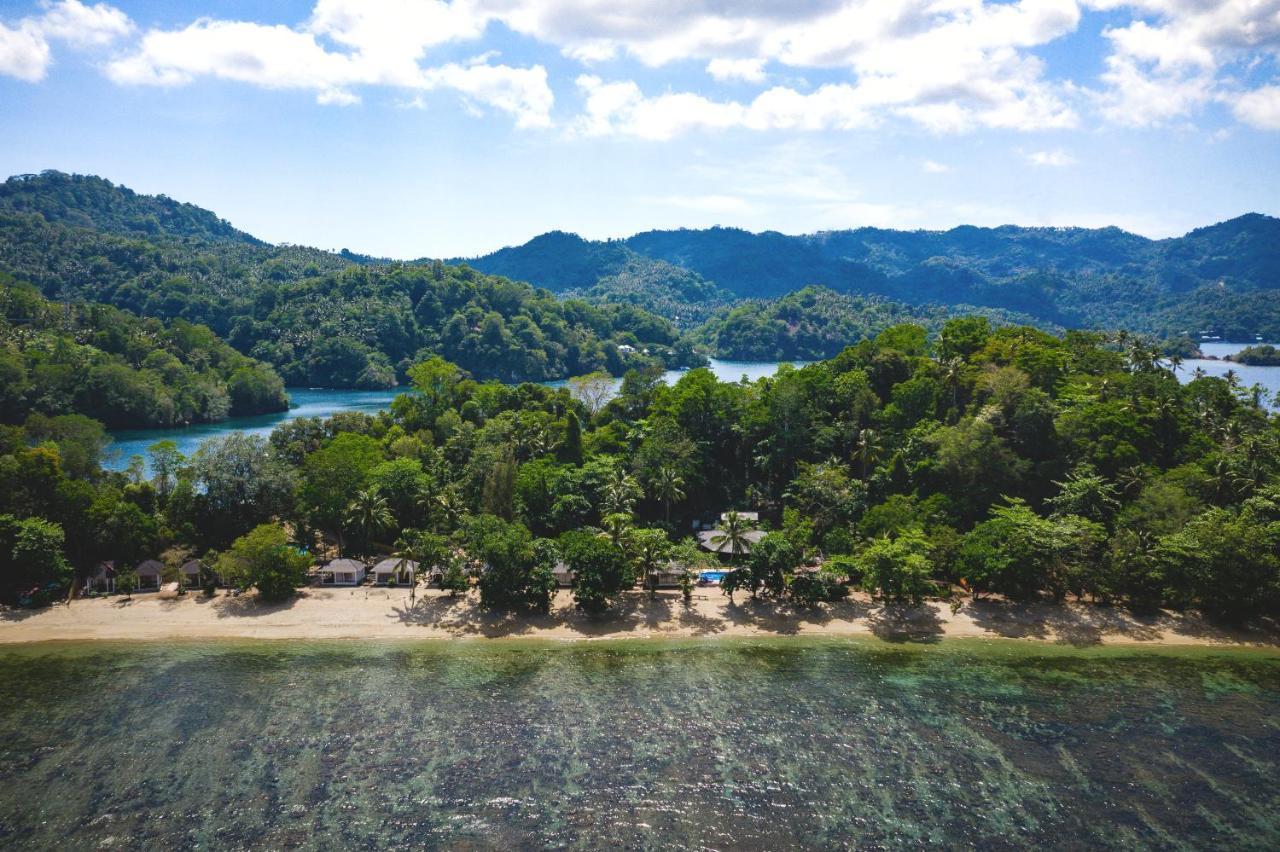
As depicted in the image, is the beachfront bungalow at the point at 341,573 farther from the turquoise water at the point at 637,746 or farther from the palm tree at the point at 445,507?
the turquoise water at the point at 637,746

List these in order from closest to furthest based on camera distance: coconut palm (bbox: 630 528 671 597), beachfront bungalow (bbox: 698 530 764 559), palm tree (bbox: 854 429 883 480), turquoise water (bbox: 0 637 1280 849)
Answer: turquoise water (bbox: 0 637 1280 849) → coconut palm (bbox: 630 528 671 597) → beachfront bungalow (bbox: 698 530 764 559) → palm tree (bbox: 854 429 883 480)

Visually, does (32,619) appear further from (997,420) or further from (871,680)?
(997,420)

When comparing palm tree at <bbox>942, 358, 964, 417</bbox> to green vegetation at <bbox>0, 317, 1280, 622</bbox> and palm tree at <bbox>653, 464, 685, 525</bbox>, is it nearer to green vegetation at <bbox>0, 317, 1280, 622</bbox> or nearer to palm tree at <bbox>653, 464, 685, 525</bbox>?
green vegetation at <bbox>0, 317, 1280, 622</bbox>

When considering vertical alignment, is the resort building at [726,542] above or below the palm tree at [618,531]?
below

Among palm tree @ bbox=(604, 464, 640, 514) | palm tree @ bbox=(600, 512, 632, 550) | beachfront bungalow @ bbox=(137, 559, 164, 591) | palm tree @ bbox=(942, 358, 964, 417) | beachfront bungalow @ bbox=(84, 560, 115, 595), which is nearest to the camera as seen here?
palm tree @ bbox=(600, 512, 632, 550)

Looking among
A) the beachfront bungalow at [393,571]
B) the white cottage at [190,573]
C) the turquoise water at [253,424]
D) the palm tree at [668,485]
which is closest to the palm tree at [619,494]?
the palm tree at [668,485]

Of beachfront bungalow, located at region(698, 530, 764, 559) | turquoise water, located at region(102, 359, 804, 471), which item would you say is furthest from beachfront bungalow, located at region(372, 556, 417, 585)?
turquoise water, located at region(102, 359, 804, 471)

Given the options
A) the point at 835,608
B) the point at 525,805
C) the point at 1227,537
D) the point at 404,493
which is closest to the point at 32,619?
the point at 404,493
